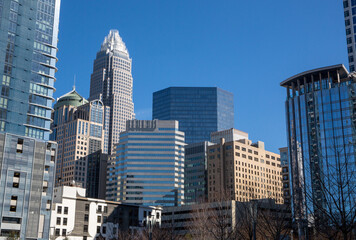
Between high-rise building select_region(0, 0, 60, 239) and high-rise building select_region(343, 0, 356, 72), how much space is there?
313 ft

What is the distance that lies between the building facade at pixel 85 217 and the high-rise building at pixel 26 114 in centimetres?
1455

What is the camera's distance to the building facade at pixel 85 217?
133m

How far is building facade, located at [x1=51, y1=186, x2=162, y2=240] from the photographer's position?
5221 inches

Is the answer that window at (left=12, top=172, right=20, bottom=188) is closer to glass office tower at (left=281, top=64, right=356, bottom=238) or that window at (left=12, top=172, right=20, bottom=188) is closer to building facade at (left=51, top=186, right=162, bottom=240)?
building facade at (left=51, top=186, right=162, bottom=240)

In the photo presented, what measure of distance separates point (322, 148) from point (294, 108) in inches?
806

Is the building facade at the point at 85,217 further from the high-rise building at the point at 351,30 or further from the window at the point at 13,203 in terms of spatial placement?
the high-rise building at the point at 351,30

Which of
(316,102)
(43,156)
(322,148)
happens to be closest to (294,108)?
(316,102)

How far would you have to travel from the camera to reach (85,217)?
458 ft

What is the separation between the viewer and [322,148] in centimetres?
15538

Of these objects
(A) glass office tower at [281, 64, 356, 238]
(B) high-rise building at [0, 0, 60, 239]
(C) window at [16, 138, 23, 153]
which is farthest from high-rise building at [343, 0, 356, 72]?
(C) window at [16, 138, 23, 153]

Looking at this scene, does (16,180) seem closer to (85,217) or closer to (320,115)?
(85,217)

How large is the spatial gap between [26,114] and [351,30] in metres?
107

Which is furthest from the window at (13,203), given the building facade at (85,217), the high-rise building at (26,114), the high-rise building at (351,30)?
the high-rise building at (351,30)

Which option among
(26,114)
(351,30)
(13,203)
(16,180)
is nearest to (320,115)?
(351,30)
